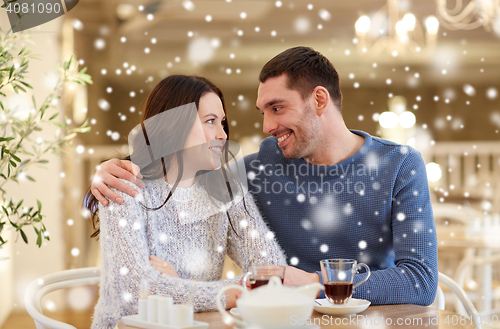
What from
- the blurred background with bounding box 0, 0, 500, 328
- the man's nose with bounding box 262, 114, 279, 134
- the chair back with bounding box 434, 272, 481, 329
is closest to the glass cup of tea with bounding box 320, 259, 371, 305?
the chair back with bounding box 434, 272, 481, 329

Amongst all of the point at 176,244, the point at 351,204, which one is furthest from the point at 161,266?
the point at 351,204

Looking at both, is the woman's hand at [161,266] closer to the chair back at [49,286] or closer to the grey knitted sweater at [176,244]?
the grey knitted sweater at [176,244]

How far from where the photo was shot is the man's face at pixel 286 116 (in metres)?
1.38

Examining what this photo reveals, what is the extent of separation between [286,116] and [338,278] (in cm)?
65

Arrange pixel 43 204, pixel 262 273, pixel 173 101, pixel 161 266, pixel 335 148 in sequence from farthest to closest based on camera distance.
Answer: pixel 43 204 → pixel 335 148 → pixel 173 101 → pixel 161 266 → pixel 262 273

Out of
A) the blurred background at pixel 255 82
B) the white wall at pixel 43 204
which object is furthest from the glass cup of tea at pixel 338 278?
the white wall at pixel 43 204

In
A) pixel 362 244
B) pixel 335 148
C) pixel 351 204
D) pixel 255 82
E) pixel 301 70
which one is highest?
pixel 255 82

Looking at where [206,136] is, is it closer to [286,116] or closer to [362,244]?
[286,116]

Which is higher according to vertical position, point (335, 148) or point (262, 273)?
point (335, 148)

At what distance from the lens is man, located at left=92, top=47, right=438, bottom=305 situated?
1.13 metres

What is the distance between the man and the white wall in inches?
83.0

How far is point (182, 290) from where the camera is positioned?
0.92 metres

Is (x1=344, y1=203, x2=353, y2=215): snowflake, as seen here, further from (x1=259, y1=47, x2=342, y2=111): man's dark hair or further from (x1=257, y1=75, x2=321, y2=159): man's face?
(x1=259, y1=47, x2=342, y2=111): man's dark hair

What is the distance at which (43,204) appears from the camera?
3.10 m
